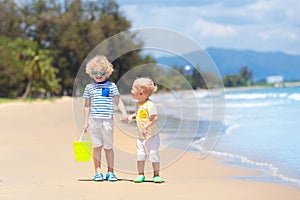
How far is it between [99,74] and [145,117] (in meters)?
0.73

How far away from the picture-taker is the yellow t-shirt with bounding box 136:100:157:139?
7296 mm

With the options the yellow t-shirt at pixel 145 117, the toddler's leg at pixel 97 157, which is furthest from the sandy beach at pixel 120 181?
the yellow t-shirt at pixel 145 117

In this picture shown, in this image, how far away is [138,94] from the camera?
7.37 m

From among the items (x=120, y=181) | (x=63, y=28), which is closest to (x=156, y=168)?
(x=120, y=181)

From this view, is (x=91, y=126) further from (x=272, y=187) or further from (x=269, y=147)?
(x=269, y=147)

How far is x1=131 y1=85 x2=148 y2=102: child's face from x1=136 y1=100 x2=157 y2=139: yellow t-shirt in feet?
0.24

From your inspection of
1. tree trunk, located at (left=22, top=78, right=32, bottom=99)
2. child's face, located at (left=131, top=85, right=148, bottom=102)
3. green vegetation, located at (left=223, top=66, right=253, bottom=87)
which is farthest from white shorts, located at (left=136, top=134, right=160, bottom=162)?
green vegetation, located at (left=223, top=66, right=253, bottom=87)

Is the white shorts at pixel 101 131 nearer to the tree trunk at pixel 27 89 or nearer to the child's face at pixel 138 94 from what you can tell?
the child's face at pixel 138 94

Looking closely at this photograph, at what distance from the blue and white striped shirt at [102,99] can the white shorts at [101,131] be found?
63 millimetres

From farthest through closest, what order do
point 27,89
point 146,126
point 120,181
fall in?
1. point 27,89
2. point 120,181
3. point 146,126

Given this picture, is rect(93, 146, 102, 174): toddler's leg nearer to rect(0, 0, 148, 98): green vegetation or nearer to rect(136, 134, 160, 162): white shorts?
rect(136, 134, 160, 162): white shorts

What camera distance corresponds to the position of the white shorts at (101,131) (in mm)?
7371

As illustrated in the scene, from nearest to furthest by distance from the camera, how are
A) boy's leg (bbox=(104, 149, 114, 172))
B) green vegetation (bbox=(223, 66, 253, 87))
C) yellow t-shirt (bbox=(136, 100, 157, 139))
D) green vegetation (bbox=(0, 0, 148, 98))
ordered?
yellow t-shirt (bbox=(136, 100, 157, 139)) → boy's leg (bbox=(104, 149, 114, 172)) → green vegetation (bbox=(0, 0, 148, 98)) → green vegetation (bbox=(223, 66, 253, 87))

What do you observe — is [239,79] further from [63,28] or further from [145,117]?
[145,117]
